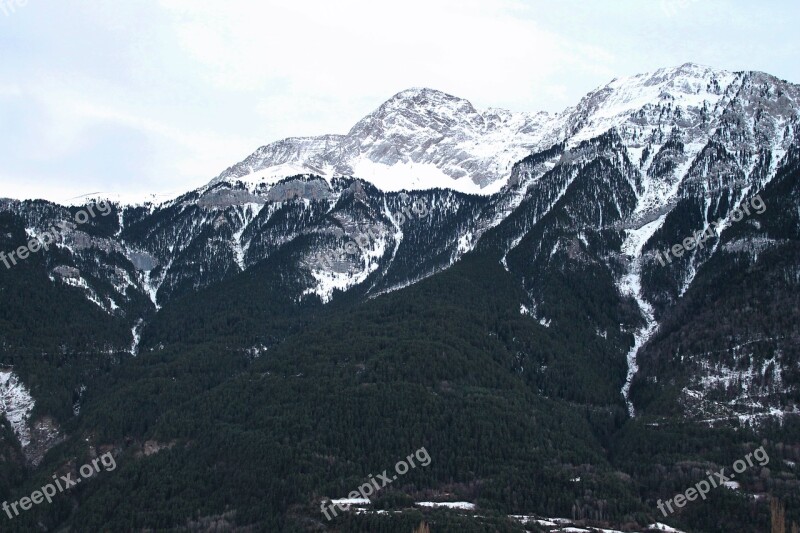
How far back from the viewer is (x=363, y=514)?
194500 mm

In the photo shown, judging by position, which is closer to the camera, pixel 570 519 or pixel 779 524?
pixel 779 524

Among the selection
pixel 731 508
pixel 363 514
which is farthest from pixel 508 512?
pixel 731 508

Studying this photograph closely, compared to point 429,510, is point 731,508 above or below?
below

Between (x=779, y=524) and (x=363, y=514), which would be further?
(x=363, y=514)

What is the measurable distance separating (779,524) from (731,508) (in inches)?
1984

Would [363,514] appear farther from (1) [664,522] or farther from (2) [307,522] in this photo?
(1) [664,522]

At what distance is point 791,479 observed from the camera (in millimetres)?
199250

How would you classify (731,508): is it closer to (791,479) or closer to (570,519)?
(791,479)

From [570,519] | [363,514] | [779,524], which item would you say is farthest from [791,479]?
[363,514]

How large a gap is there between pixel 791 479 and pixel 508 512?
54972mm

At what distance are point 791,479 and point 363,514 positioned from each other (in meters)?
82.5

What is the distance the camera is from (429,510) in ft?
641

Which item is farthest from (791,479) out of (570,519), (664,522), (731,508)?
(570,519)

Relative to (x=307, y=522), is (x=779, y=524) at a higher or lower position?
lower
